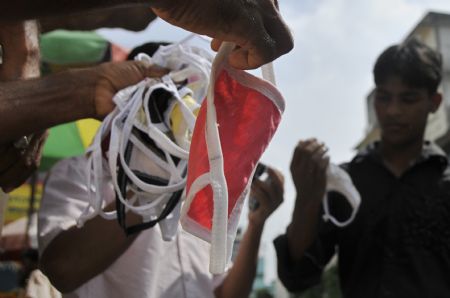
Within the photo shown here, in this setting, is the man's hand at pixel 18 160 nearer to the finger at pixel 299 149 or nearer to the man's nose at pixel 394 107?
the finger at pixel 299 149

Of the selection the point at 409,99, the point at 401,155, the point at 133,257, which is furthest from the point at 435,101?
the point at 133,257

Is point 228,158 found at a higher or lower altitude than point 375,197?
higher

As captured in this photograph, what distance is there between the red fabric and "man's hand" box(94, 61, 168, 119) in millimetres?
275

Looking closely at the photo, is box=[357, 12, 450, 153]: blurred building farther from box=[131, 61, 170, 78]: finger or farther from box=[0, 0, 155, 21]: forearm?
box=[0, 0, 155, 21]: forearm

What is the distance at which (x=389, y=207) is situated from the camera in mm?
2094

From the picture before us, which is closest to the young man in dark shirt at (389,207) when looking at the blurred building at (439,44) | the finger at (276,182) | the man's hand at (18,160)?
the finger at (276,182)

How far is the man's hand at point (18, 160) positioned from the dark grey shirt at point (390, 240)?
3.77ft

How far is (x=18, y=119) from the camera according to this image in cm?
97

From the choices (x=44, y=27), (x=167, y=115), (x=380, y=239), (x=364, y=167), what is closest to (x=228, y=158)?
(x=167, y=115)

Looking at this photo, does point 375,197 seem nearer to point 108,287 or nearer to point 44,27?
point 108,287

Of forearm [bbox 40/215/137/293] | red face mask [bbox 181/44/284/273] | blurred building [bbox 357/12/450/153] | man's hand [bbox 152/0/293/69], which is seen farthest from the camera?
blurred building [bbox 357/12/450/153]

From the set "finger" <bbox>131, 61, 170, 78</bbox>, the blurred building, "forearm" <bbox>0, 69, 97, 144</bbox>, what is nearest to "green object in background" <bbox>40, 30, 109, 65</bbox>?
"finger" <bbox>131, 61, 170, 78</bbox>

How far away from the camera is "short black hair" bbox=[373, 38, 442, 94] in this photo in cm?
220

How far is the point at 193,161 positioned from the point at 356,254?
1.35 m
